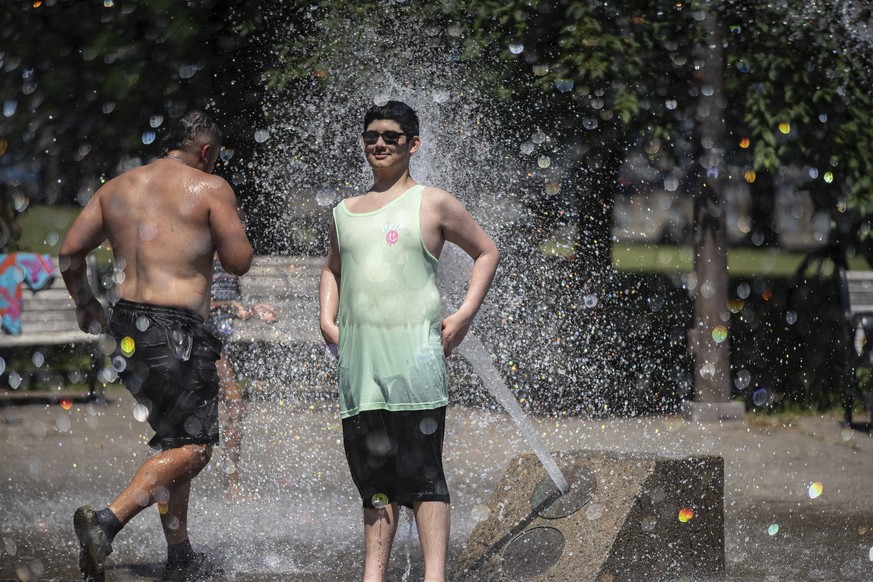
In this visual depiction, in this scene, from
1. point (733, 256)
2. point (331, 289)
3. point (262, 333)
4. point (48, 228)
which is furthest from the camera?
point (733, 256)

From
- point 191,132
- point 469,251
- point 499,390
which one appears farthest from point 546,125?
point 469,251

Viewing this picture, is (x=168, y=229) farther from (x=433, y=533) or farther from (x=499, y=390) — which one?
(x=433, y=533)

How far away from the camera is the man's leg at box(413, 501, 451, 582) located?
331 centimetres

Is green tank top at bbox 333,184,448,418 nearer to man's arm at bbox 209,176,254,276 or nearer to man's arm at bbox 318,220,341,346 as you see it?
man's arm at bbox 318,220,341,346

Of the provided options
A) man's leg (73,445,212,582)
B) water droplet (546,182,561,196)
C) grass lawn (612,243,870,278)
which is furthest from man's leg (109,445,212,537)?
grass lawn (612,243,870,278)

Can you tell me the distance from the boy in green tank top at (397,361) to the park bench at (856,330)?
212 inches

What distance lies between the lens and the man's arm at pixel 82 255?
4160 millimetres

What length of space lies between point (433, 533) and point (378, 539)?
0.16m

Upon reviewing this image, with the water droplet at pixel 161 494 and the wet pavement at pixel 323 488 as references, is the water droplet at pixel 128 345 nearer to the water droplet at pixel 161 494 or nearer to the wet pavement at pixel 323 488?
the water droplet at pixel 161 494

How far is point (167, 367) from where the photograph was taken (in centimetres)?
400

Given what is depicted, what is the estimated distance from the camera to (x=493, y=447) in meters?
7.25

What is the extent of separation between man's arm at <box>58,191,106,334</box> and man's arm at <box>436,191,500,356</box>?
1.47 m

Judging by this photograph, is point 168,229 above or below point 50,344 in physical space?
above

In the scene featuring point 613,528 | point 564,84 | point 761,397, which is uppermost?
point 564,84
